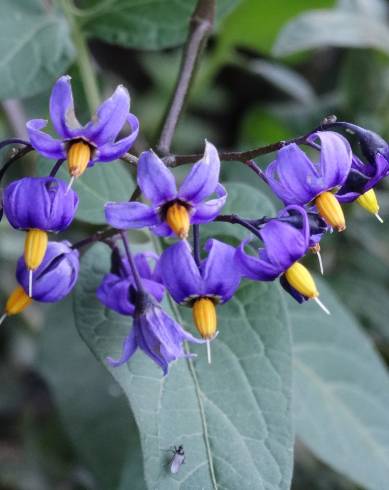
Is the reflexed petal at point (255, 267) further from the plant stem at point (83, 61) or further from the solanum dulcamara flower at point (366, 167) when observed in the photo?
the plant stem at point (83, 61)

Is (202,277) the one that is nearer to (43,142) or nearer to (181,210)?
(181,210)

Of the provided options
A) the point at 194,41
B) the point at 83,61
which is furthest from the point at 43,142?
the point at 83,61

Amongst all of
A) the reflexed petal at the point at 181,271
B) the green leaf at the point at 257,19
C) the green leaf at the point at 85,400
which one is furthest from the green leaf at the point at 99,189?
the green leaf at the point at 257,19

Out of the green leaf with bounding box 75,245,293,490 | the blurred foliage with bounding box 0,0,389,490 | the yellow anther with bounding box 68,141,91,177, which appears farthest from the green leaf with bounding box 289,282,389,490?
the yellow anther with bounding box 68,141,91,177

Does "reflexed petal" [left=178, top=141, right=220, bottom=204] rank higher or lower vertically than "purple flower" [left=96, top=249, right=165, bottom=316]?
higher

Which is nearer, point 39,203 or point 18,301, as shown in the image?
point 39,203

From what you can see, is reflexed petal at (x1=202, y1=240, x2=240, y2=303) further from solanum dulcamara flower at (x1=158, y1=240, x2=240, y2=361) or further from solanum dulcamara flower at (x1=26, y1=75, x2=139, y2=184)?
solanum dulcamara flower at (x1=26, y1=75, x2=139, y2=184)
